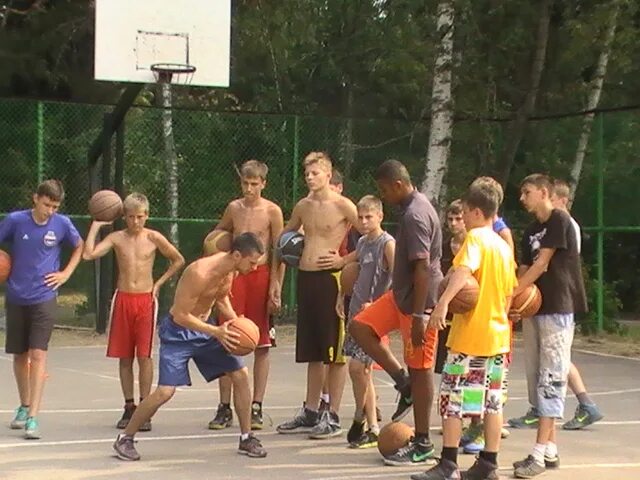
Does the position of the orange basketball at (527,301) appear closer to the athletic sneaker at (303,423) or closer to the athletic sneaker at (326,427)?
the athletic sneaker at (326,427)

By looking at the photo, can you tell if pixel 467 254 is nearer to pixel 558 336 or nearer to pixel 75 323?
pixel 558 336

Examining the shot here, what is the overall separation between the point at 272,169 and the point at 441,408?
41.2 feet

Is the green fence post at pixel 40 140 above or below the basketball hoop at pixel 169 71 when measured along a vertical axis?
below

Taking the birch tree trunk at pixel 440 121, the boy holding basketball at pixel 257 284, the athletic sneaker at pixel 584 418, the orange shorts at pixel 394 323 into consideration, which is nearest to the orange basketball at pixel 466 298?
the orange shorts at pixel 394 323

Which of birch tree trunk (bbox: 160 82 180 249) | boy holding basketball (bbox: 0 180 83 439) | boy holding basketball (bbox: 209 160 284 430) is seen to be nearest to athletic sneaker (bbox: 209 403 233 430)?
boy holding basketball (bbox: 209 160 284 430)

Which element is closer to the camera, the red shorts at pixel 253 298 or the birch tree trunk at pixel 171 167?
the red shorts at pixel 253 298

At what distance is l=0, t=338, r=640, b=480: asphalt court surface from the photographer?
8336 millimetres

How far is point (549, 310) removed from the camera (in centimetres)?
865

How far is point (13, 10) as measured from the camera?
2827 centimetres

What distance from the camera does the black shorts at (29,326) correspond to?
9664 millimetres

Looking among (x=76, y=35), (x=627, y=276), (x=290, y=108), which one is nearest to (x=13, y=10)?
(x=76, y=35)

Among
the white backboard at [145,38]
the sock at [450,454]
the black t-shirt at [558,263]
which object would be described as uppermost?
the white backboard at [145,38]

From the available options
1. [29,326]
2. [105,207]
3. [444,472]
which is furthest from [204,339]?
[105,207]

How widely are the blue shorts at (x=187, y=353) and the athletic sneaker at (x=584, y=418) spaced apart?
9.59 ft
